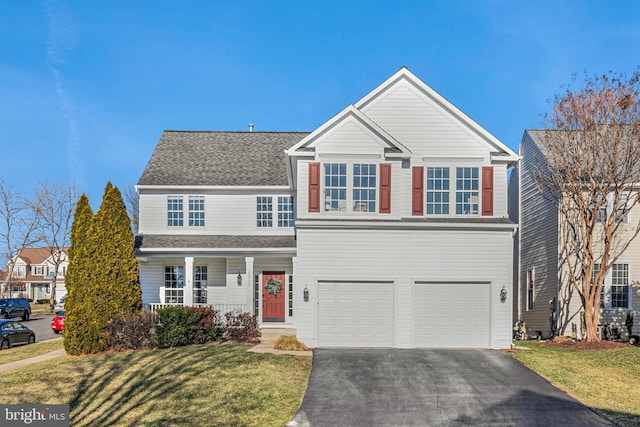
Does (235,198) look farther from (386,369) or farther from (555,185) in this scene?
(555,185)

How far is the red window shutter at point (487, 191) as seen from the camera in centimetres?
2106

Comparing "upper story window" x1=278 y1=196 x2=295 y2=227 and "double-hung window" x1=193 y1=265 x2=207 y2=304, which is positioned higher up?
"upper story window" x1=278 y1=196 x2=295 y2=227

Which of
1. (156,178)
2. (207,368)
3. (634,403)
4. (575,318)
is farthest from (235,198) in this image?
(634,403)

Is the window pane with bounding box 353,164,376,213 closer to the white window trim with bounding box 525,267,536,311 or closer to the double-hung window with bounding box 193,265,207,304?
the double-hung window with bounding box 193,265,207,304

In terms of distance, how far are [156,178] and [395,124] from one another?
11379 mm

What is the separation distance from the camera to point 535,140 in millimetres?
27812

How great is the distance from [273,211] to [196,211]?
3453mm

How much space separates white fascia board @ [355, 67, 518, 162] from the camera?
21.2 metres

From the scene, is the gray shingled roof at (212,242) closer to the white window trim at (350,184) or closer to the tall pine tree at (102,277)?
the tall pine tree at (102,277)

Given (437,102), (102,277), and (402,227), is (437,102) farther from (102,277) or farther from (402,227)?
(102,277)

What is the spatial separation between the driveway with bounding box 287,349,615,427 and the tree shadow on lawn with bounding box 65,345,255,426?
2801 mm

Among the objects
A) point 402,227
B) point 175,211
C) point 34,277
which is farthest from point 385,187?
point 34,277

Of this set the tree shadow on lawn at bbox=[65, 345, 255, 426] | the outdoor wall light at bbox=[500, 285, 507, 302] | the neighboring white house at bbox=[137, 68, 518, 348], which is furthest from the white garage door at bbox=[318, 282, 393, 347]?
the outdoor wall light at bbox=[500, 285, 507, 302]

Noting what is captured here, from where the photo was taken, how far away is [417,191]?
69.3 ft
